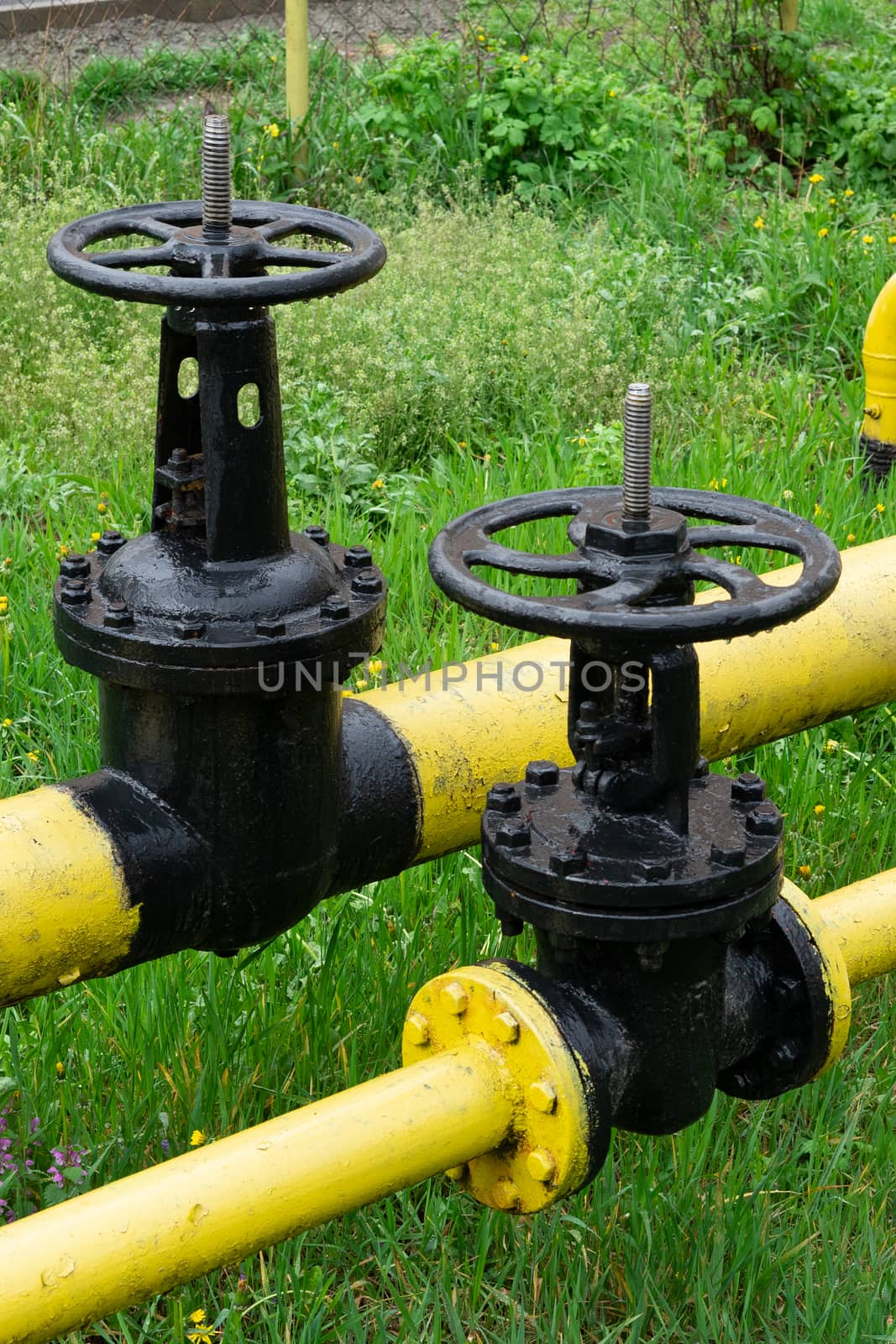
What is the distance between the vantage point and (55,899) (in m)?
1.35

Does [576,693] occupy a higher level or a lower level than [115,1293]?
higher

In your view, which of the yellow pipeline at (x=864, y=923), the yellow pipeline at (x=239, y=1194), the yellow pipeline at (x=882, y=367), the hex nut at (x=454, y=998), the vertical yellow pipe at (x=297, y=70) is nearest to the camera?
the yellow pipeline at (x=239, y=1194)

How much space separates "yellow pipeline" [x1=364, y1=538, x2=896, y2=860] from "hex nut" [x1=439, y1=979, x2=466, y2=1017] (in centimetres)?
27

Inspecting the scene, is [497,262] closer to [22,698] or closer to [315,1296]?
[22,698]

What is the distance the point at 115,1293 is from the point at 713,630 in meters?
0.62

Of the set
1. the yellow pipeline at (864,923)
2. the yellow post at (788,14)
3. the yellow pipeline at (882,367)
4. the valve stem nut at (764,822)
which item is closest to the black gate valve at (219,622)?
the valve stem nut at (764,822)

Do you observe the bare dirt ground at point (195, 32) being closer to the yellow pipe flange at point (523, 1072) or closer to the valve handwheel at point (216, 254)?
the valve handwheel at point (216, 254)

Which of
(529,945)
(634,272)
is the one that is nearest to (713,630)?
(529,945)

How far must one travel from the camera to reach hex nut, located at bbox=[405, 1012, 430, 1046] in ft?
4.66

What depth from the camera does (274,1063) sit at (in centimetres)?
211

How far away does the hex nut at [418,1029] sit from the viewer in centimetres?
142

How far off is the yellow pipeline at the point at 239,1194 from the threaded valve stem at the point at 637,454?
0.46 meters

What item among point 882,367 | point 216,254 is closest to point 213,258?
point 216,254

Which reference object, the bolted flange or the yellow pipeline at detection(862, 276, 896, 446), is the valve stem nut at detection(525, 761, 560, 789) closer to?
the bolted flange
